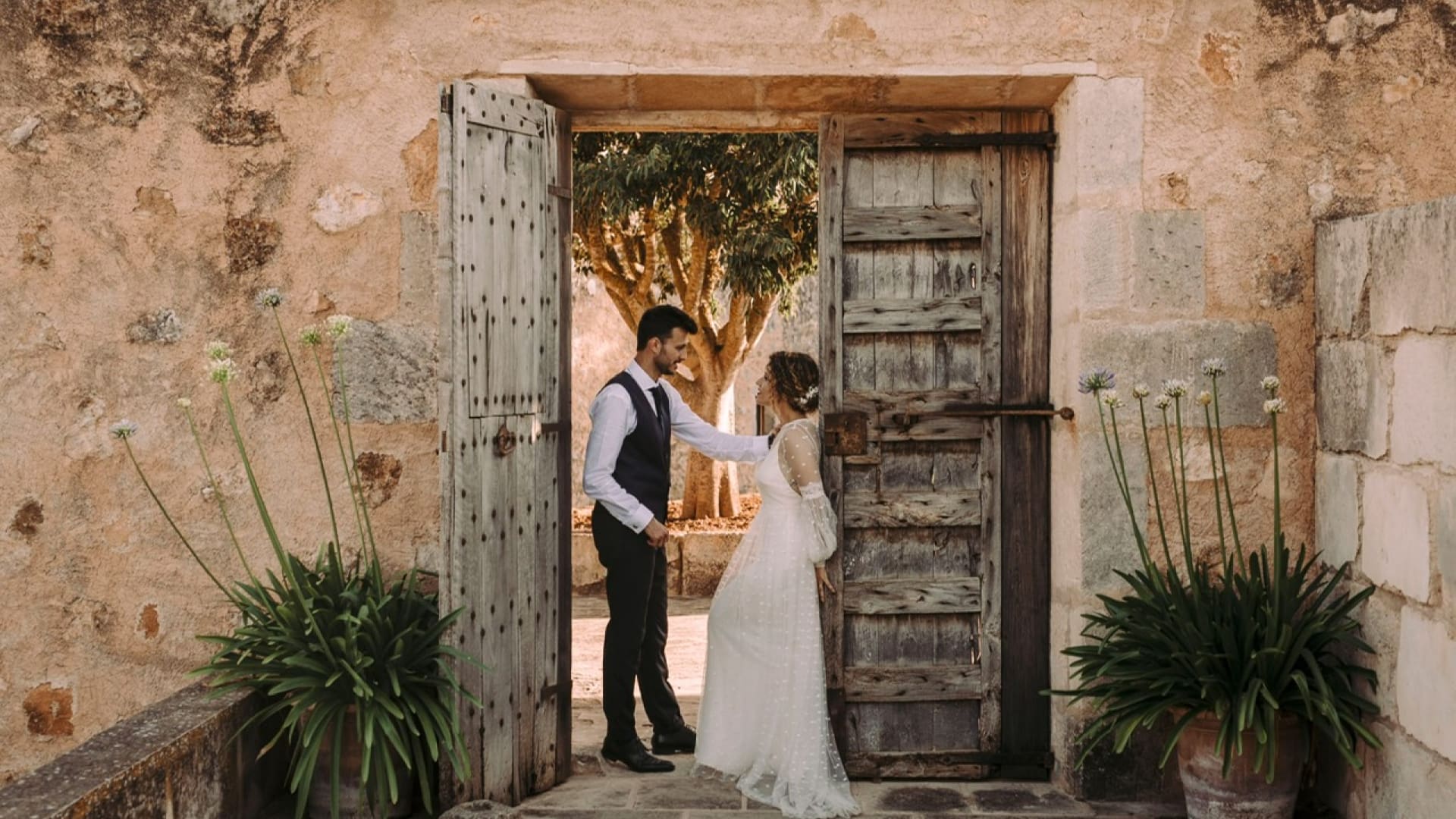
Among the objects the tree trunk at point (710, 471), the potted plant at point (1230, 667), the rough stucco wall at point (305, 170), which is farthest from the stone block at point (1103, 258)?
the tree trunk at point (710, 471)

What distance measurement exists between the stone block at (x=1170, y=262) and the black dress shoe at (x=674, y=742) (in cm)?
235

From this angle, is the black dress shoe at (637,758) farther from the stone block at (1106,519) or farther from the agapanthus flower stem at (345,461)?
the stone block at (1106,519)

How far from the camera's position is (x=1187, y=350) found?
14.7ft

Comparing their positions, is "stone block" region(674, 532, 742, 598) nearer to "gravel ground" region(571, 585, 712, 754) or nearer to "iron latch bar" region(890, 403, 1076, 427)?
"gravel ground" region(571, 585, 712, 754)

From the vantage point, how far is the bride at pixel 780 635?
455 cm

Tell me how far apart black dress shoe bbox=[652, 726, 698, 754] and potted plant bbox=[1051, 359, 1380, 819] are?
62.5 inches

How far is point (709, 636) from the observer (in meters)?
4.88

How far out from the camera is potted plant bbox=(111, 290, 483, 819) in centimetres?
389

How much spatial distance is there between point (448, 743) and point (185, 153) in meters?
2.14

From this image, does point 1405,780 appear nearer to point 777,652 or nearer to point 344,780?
point 777,652

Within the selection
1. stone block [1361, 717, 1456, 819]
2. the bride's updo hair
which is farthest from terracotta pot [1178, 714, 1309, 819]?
the bride's updo hair

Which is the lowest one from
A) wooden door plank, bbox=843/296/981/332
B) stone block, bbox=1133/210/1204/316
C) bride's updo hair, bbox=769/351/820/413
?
bride's updo hair, bbox=769/351/820/413

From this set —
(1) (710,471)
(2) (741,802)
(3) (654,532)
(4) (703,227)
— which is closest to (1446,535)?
(2) (741,802)

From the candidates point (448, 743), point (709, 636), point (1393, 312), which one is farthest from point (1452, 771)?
point (448, 743)
